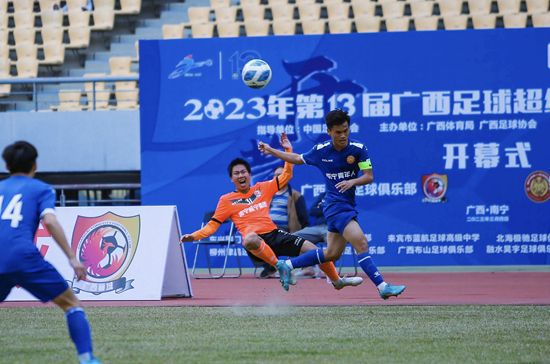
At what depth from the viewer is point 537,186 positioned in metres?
19.7

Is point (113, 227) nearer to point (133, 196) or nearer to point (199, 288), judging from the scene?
point (199, 288)

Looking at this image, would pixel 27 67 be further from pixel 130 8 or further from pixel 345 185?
pixel 345 185

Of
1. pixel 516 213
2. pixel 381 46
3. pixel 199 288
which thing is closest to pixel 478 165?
pixel 516 213

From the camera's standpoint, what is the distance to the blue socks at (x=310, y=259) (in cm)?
1292

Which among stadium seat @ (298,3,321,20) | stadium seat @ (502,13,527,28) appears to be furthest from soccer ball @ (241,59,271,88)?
stadium seat @ (502,13,527,28)

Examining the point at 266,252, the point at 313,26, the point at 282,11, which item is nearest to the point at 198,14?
the point at 282,11

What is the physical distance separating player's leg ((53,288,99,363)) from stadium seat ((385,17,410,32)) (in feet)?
58.1

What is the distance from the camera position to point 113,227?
14445mm

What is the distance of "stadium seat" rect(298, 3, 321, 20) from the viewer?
25500mm

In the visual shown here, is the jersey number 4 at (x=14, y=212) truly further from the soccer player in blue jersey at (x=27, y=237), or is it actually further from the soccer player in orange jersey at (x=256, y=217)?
the soccer player in orange jersey at (x=256, y=217)

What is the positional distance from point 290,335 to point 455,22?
16.2m

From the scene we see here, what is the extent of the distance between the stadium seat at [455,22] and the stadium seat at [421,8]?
421 millimetres

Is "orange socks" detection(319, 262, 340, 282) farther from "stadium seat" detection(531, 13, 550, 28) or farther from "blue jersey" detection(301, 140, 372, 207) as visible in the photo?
"stadium seat" detection(531, 13, 550, 28)

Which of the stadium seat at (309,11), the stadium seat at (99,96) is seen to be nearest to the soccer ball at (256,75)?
the stadium seat at (99,96)
